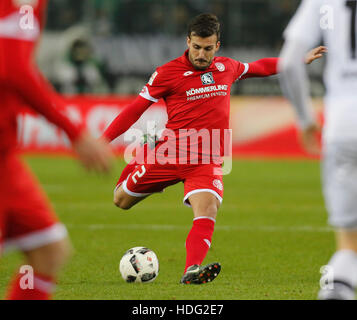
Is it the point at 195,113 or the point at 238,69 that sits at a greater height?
the point at 238,69

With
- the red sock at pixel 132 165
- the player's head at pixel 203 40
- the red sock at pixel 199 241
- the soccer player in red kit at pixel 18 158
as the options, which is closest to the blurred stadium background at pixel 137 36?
the red sock at pixel 132 165

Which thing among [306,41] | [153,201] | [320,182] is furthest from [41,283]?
[320,182]

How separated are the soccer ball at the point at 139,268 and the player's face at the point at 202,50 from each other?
169cm

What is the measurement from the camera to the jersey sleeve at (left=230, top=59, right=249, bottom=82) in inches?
273

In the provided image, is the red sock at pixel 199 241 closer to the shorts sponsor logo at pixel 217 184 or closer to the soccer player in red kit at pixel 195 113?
the soccer player in red kit at pixel 195 113

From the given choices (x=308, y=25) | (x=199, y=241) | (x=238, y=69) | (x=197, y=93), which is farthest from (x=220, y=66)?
(x=308, y=25)

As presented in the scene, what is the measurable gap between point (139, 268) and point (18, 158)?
9.35ft

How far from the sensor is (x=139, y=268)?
630 centimetres

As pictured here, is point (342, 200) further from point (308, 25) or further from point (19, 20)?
point (19, 20)

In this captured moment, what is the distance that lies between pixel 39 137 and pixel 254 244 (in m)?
12.7

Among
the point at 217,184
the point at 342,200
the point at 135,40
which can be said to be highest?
the point at 135,40

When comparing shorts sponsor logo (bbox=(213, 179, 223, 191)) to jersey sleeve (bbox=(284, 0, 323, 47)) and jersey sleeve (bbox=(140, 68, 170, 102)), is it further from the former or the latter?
jersey sleeve (bbox=(284, 0, 323, 47))

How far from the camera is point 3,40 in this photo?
3320 mm

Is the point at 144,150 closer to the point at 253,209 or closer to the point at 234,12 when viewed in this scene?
the point at 253,209
